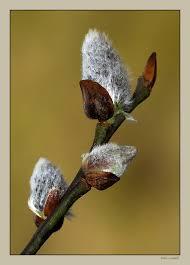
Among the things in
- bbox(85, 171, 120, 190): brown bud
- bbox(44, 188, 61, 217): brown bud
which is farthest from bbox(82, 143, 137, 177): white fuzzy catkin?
bbox(44, 188, 61, 217): brown bud

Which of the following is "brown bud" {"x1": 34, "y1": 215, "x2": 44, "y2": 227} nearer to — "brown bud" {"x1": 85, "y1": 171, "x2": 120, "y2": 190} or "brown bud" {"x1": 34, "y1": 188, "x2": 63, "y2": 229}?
"brown bud" {"x1": 34, "y1": 188, "x2": 63, "y2": 229}

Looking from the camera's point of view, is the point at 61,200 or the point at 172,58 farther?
the point at 172,58

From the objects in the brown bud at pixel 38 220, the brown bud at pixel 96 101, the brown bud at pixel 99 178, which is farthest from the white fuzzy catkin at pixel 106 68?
the brown bud at pixel 38 220

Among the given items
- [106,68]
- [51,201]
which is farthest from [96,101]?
[51,201]

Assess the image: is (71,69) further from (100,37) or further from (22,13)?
(100,37)

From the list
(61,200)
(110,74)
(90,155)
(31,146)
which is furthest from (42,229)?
(31,146)

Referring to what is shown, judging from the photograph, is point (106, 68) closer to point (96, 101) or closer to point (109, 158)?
point (96, 101)
